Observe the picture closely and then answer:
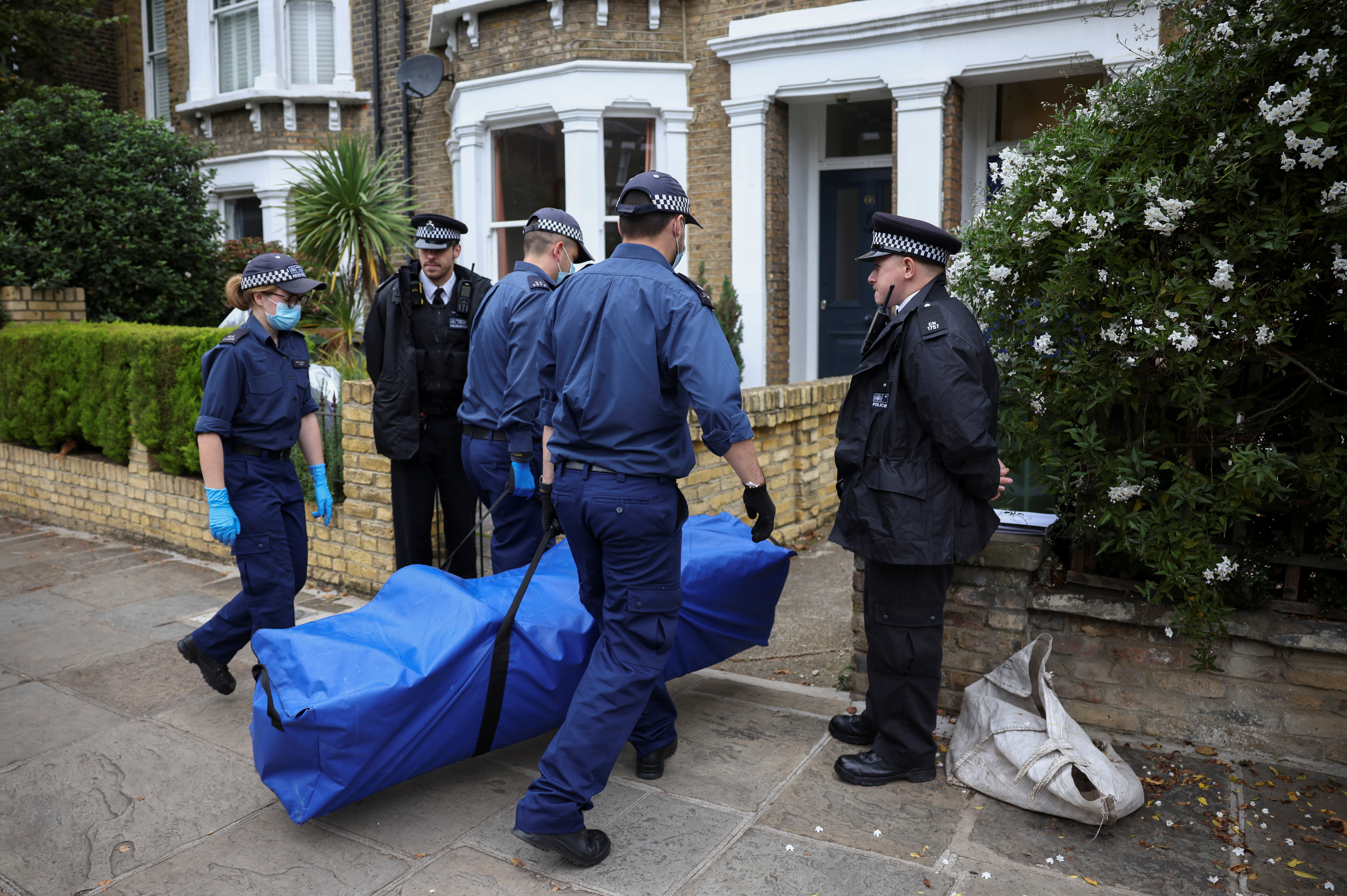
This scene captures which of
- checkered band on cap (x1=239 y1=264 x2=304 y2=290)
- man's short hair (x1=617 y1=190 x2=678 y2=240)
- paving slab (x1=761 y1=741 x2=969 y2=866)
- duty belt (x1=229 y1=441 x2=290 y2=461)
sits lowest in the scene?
paving slab (x1=761 y1=741 x2=969 y2=866)

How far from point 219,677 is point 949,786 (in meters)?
3.13

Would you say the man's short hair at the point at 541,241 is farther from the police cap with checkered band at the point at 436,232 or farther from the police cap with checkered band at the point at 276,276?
the police cap with checkered band at the point at 276,276

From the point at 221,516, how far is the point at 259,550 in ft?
0.76

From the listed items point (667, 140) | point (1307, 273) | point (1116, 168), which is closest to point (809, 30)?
point (667, 140)

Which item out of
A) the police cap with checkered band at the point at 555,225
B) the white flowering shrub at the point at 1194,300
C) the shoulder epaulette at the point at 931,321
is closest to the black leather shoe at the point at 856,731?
the white flowering shrub at the point at 1194,300

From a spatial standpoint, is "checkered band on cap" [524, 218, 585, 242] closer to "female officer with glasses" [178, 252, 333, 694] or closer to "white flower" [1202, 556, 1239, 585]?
"female officer with glasses" [178, 252, 333, 694]

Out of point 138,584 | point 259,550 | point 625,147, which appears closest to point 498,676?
point 259,550

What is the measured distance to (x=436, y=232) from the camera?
482cm

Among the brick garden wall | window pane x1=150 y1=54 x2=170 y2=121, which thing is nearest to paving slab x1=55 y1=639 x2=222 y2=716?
the brick garden wall

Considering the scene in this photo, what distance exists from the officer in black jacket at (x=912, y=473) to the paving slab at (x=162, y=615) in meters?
3.93

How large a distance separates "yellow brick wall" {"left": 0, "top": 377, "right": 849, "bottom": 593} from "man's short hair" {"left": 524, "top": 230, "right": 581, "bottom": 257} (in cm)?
145

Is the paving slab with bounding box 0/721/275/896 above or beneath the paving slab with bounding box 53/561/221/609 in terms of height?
beneath

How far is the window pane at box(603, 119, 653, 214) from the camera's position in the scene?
10.3m

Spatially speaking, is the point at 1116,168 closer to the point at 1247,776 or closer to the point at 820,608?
the point at 1247,776
